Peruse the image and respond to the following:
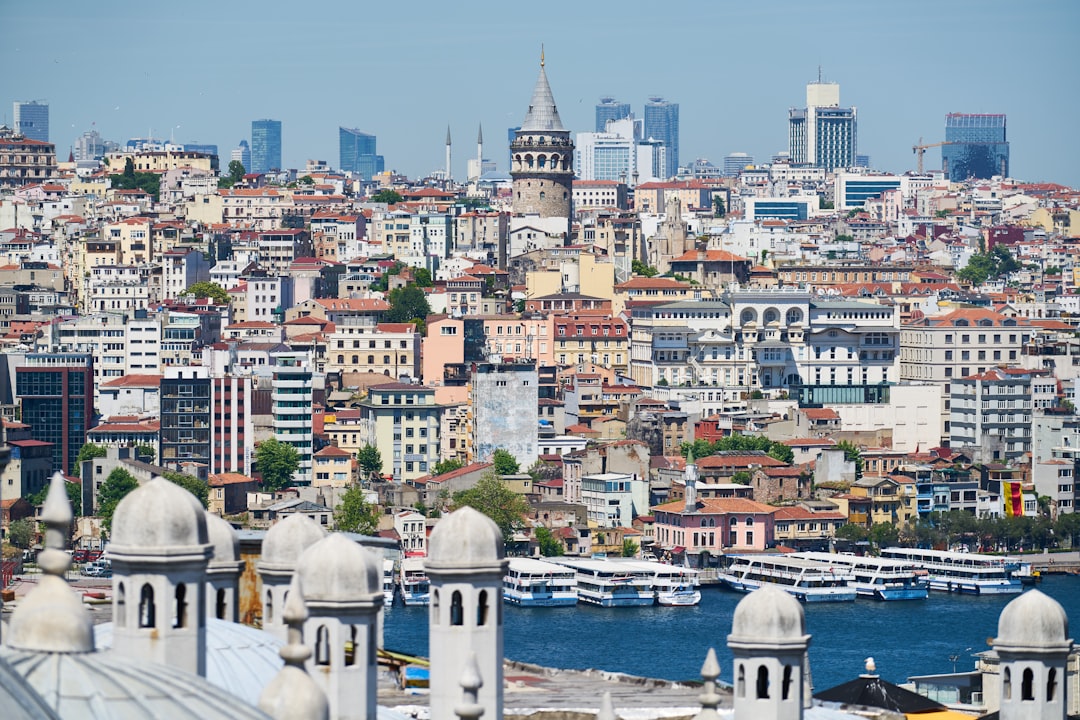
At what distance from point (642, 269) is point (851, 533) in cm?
1697

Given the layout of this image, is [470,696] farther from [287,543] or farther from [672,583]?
[672,583]

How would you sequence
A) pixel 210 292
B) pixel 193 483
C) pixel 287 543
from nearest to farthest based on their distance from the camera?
pixel 287 543 < pixel 193 483 < pixel 210 292

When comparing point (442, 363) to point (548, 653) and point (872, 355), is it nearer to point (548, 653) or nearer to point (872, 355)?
point (872, 355)

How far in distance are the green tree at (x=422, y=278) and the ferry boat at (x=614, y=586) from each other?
17.2 m

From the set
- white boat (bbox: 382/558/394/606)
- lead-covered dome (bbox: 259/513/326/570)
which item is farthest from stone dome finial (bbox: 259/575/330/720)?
white boat (bbox: 382/558/394/606)

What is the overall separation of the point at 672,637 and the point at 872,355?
1564cm

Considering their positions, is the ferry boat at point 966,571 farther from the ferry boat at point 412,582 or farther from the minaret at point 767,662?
the minaret at point 767,662

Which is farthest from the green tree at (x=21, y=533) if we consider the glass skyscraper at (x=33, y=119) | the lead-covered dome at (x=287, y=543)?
the glass skyscraper at (x=33, y=119)

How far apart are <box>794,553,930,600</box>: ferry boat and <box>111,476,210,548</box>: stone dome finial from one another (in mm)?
29264

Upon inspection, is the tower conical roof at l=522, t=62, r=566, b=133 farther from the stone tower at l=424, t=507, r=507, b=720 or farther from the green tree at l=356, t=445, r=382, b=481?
the stone tower at l=424, t=507, r=507, b=720

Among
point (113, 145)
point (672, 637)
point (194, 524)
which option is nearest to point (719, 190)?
point (113, 145)

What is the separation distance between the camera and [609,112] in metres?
154

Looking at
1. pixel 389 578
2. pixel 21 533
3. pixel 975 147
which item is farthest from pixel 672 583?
pixel 975 147

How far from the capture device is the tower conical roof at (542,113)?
59.9m
